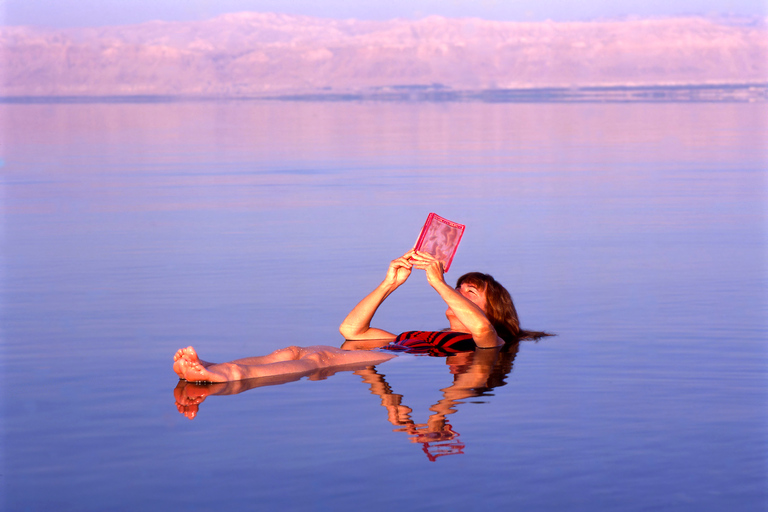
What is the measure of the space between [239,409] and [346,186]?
45.3ft

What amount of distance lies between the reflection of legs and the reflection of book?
0.91m

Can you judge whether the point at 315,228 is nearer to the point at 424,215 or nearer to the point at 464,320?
the point at 424,215

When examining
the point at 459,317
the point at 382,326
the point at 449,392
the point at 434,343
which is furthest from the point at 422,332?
the point at 449,392

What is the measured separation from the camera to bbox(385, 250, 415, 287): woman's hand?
8.28 m

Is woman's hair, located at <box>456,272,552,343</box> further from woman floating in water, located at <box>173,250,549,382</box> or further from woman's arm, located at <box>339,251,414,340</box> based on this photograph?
woman's arm, located at <box>339,251,414,340</box>

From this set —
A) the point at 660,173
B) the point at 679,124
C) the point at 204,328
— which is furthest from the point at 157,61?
the point at 204,328

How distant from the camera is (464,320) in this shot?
8156 mm

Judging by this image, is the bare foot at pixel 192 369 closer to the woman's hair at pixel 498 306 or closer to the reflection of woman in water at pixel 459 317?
the reflection of woman in water at pixel 459 317

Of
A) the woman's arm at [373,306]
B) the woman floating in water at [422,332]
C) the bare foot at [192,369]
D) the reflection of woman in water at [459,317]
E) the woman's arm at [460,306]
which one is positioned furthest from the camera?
the woman's arm at [373,306]

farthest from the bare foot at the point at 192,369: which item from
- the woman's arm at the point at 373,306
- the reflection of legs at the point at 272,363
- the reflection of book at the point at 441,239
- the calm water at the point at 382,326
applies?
the reflection of book at the point at 441,239

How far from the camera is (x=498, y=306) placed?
8.52 metres

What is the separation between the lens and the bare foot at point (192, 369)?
22.6ft

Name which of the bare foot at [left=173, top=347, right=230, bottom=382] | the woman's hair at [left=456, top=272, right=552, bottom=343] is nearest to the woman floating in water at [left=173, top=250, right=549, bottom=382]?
the woman's hair at [left=456, top=272, right=552, bottom=343]

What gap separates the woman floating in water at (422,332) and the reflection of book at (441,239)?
21 centimetres
